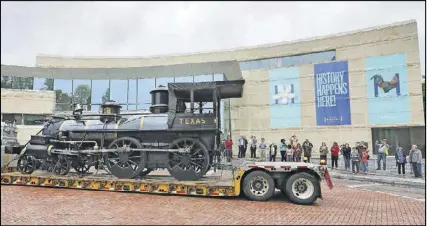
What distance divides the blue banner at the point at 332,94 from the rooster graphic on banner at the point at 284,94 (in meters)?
1.98

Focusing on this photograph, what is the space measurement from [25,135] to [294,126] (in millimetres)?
23665

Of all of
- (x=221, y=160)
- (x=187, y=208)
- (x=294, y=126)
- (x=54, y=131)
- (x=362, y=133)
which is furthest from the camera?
(x=294, y=126)

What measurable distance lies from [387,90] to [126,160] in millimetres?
22195

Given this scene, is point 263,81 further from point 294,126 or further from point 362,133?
point 362,133

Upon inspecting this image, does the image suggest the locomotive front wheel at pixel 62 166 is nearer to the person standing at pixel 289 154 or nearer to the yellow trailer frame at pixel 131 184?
the yellow trailer frame at pixel 131 184

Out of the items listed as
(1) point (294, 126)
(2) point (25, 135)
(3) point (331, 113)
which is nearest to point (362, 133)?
(3) point (331, 113)

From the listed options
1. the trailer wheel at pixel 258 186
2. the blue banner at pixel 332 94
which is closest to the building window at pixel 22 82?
the blue banner at pixel 332 94

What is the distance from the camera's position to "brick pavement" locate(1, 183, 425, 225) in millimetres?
6738

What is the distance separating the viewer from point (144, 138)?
10859 mm

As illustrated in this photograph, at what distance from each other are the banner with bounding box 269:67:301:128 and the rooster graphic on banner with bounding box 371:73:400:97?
593 centimetres

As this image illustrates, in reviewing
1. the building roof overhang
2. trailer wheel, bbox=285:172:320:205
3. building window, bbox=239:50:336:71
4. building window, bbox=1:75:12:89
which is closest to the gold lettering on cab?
trailer wheel, bbox=285:172:320:205

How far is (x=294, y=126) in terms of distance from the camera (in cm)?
2894

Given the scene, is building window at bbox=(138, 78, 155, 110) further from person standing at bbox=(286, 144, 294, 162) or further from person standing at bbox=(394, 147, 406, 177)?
person standing at bbox=(394, 147, 406, 177)

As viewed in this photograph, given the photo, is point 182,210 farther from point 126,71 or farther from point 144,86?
point 126,71
